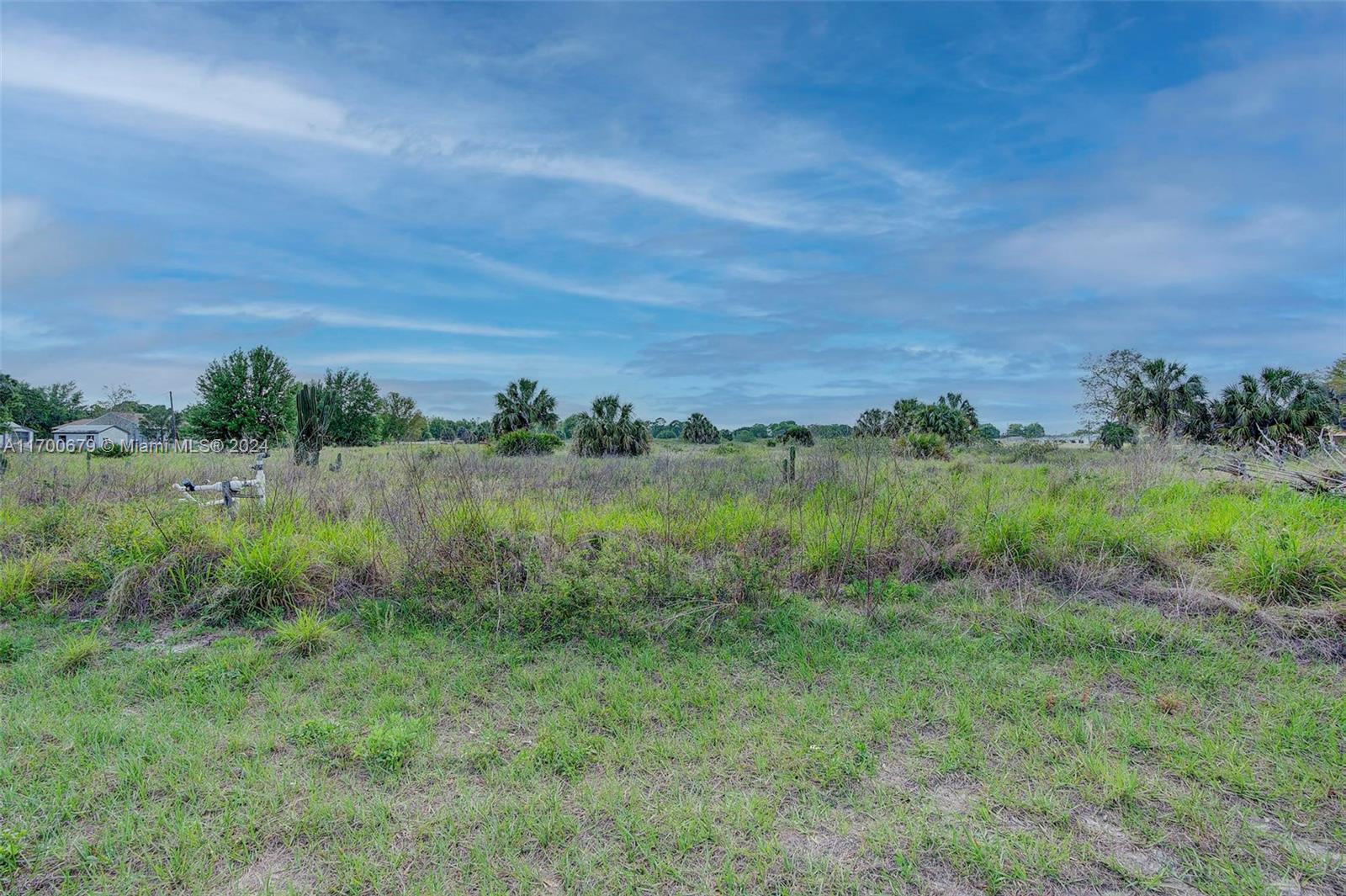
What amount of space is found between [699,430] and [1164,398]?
24609 millimetres

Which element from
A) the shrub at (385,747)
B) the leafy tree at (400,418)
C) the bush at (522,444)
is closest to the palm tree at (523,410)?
the bush at (522,444)

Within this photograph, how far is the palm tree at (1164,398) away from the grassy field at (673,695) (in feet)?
98.0

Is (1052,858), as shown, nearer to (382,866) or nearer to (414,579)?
(382,866)

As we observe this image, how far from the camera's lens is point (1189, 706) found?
349 centimetres

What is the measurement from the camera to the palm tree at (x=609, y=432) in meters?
23.2

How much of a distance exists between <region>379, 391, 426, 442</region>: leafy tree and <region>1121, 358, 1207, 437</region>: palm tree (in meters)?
46.0

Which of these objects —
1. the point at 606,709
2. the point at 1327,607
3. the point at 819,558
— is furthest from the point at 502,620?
the point at 1327,607

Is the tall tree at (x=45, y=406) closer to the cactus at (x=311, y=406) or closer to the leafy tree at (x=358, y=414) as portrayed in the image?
the leafy tree at (x=358, y=414)

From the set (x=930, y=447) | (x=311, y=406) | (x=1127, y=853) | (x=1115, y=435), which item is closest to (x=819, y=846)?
(x=1127, y=853)

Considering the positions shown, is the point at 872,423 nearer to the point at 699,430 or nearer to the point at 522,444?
the point at 522,444

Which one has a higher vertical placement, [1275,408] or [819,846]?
[1275,408]

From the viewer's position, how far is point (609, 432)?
2344 cm

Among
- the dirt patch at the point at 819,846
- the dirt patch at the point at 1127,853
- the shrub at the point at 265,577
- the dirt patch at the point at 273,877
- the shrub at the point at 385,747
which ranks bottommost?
the dirt patch at the point at 273,877

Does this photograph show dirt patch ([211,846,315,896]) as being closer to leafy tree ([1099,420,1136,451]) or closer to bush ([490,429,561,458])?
bush ([490,429,561,458])
